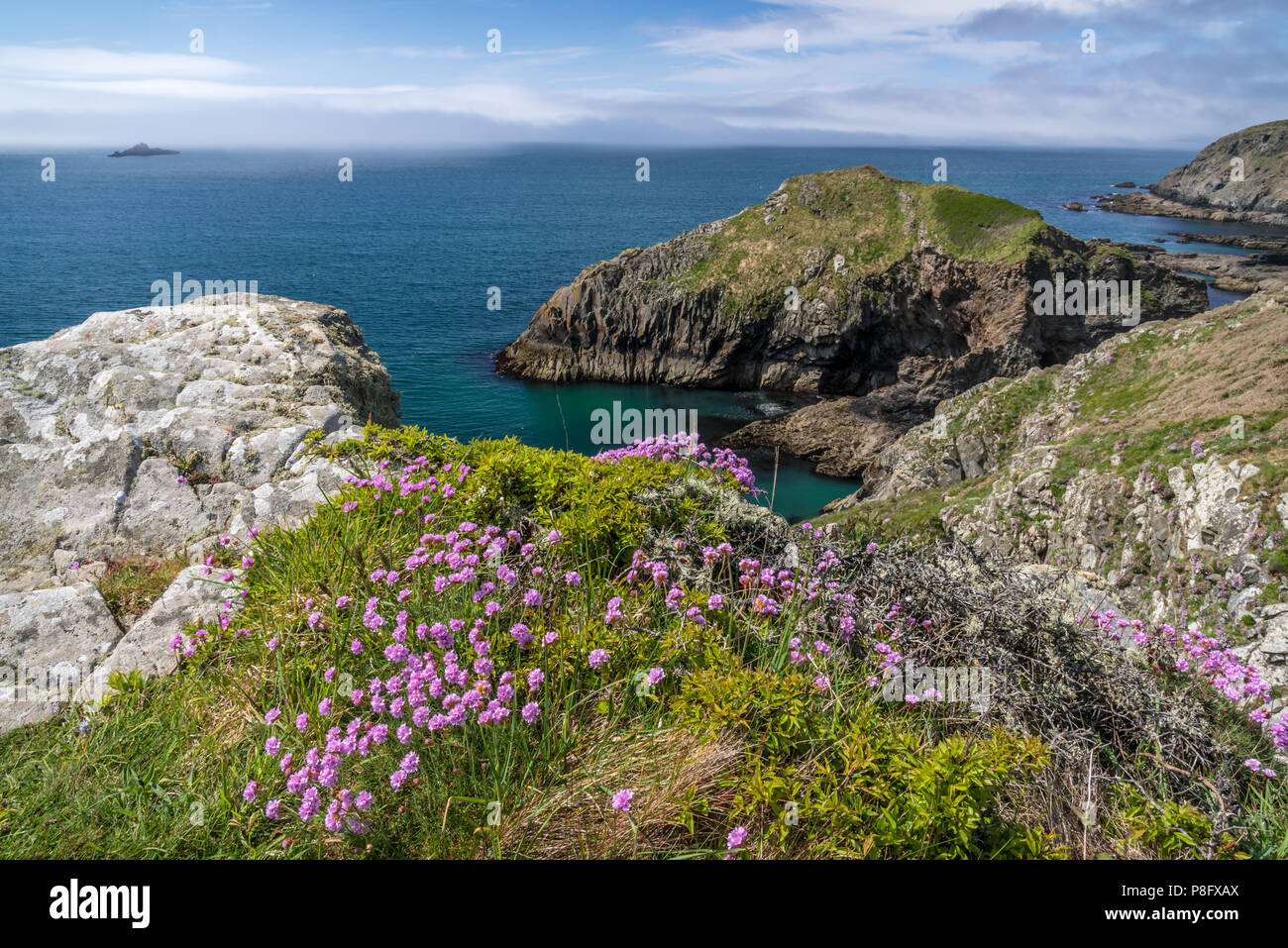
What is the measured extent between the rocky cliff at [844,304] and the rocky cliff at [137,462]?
1611 inches

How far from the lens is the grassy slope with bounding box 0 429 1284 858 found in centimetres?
337

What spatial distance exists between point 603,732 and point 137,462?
5.55 meters

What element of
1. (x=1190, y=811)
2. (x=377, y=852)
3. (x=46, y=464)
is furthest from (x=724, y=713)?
(x=46, y=464)

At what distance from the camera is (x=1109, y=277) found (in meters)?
53.5

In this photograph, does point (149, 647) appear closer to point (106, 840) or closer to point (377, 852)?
point (106, 840)

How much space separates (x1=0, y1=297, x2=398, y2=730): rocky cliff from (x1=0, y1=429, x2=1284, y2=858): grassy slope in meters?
0.70

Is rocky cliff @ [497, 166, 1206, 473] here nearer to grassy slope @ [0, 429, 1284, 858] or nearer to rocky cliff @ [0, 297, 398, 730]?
rocky cliff @ [0, 297, 398, 730]

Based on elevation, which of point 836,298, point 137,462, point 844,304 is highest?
point 836,298

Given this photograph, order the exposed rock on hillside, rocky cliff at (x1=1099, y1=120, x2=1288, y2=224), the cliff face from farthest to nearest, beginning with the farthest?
rocky cliff at (x1=1099, y1=120, x2=1288, y2=224) → the cliff face → the exposed rock on hillside

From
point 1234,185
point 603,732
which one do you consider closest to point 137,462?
point 603,732

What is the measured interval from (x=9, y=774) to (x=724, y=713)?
12.5ft

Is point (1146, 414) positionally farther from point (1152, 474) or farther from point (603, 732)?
point (603, 732)

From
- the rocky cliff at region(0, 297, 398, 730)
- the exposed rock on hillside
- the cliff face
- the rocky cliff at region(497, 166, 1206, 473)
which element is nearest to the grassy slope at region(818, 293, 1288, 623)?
the exposed rock on hillside

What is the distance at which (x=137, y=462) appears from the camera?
264 inches
